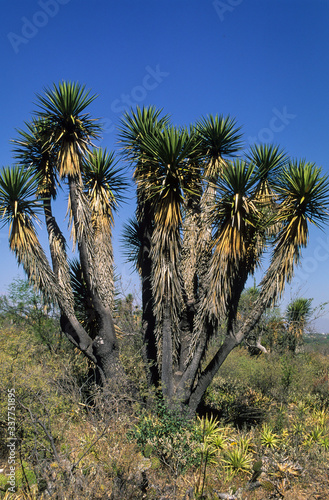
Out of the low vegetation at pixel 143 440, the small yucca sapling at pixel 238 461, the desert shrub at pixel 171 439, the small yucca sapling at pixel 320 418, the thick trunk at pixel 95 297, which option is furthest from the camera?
the small yucca sapling at pixel 320 418

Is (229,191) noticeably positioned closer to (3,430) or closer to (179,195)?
(179,195)

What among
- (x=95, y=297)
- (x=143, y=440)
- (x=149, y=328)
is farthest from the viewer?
(x=149, y=328)

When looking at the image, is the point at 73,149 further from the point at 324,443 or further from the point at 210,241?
the point at 324,443

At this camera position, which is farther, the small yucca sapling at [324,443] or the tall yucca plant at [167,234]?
the small yucca sapling at [324,443]

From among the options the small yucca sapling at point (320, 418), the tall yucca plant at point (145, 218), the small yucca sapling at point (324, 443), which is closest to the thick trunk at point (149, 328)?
the tall yucca plant at point (145, 218)

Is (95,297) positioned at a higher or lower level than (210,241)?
lower

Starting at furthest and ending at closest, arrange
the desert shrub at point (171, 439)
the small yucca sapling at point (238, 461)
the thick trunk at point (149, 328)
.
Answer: the thick trunk at point (149, 328)
the small yucca sapling at point (238, 461)
the desert shrub at point (171, 439)

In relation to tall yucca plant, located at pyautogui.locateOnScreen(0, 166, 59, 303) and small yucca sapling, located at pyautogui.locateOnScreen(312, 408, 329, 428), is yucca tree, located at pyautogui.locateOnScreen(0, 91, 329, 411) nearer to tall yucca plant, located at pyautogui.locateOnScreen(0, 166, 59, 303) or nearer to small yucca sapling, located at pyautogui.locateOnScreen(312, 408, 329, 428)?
tall yucca plant, located at pyautogui.locateOnScreen(0, 166, 59, 303)

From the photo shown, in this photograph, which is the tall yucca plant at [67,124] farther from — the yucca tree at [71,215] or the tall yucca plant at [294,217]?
the tall yucca plant at [294,217]

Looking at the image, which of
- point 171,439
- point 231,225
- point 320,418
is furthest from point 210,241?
point 320,418

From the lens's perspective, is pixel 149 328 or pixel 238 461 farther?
pixel 149 328

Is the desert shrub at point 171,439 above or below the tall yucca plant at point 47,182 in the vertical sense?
below

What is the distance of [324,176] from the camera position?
786 centimetres

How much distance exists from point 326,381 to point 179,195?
978cm
